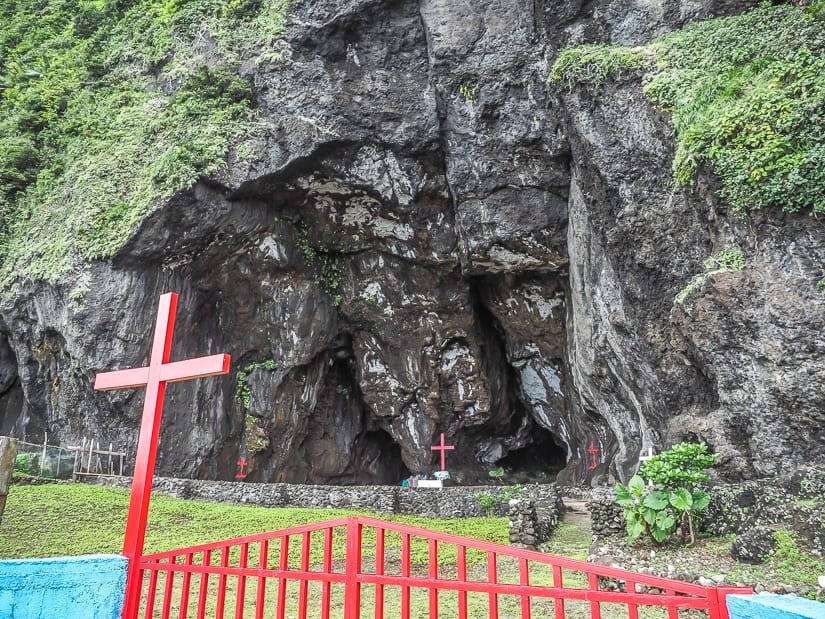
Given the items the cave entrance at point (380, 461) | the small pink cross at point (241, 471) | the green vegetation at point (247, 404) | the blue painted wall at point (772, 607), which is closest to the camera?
the blue painted wall at point (772, 607)

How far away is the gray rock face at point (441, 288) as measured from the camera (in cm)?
836

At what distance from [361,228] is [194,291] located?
478 centimetres

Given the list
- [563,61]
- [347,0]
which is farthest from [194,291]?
[563,61]

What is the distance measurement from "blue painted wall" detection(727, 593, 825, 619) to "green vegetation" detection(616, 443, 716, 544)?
4975 millimetres

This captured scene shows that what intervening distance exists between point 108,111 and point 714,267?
638 inches

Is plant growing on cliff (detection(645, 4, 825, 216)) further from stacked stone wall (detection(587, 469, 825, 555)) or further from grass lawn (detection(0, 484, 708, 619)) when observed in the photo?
grass lawn (detection(0, 484, 708, 619))

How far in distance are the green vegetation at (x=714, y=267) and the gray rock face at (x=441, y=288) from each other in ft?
0.38

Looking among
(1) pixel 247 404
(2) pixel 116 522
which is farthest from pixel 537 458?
(2) pixel 116 522

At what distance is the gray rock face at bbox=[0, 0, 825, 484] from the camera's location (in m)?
8.36

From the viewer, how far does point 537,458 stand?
21.3m

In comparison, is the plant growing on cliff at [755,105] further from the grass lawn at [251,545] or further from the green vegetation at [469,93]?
→ the grass lawn at [251,545]

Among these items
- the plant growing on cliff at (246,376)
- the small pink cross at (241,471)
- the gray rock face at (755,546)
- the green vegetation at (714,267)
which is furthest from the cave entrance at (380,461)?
the gray rock face at (755,546)

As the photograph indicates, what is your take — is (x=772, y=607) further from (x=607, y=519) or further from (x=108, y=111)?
(x=108, y=111)

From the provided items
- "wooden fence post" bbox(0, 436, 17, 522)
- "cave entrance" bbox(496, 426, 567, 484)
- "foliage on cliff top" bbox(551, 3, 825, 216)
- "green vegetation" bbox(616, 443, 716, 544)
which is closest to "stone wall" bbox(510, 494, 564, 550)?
"green vegetation" bbox(616, 443, 716, 544)
